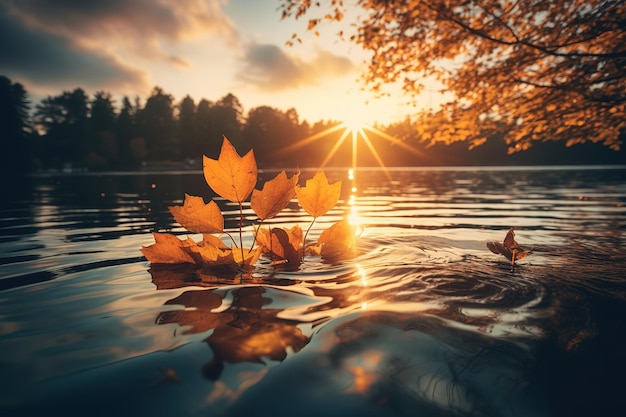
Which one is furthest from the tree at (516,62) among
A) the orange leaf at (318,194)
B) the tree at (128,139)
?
the tree at (128,139)

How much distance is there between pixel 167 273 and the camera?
85.4 inches

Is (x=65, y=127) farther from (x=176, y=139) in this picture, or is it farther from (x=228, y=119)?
(x=228, y=119)

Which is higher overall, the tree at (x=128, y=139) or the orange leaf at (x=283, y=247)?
the tree at (x=128, y=139)

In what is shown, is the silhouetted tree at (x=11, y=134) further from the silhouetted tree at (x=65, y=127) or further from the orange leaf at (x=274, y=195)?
the orange leaf at (x=274, y=195)

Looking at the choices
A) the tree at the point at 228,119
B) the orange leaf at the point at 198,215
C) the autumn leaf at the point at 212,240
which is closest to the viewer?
the orange leaf at the point at 198,215

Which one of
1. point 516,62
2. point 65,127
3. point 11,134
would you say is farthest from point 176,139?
point 516,62

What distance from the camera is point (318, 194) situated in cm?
224

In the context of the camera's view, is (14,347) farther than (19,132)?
No

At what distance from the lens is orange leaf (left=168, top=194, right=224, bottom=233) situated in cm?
194

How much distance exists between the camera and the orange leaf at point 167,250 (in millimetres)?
2078

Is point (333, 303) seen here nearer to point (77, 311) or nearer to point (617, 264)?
point (77, 311)

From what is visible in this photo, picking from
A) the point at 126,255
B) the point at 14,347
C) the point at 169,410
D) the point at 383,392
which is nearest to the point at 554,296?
the point at 383,392

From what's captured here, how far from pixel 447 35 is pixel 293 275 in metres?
4.60

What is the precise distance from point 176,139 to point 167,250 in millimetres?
76093
